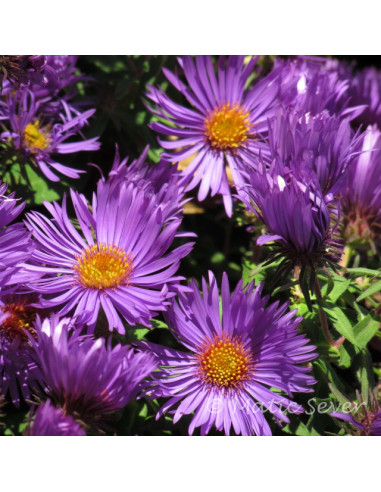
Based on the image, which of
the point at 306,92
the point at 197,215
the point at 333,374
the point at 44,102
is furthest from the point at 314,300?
the point at 44,102

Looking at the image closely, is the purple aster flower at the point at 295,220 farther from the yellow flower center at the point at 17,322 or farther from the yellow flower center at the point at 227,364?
→ the yellow flower center at the point at 17,322

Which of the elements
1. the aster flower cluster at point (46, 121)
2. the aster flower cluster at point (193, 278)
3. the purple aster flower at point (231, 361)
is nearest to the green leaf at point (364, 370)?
the aster flower cluster at point (193, 278)

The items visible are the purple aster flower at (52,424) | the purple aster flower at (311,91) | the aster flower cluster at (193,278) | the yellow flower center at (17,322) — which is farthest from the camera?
the purple aster flower at (311,91)

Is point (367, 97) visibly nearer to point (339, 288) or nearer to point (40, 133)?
point (339, 288)

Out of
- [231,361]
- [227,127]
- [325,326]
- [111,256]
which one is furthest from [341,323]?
[227,127]

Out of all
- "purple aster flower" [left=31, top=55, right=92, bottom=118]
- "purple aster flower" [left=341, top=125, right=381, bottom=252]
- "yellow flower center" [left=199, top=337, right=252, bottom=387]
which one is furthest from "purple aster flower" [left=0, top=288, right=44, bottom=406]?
"purple aster flower" [left=341, top=125, right=381, bottom=252]

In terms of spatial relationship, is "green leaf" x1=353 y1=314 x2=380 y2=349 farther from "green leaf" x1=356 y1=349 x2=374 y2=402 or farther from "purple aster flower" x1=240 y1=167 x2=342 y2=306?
"purple aster flower" x1=240 y1=167 x2=342 y2=306

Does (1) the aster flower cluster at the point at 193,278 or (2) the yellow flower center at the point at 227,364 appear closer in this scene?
(1) the aster flower cluster at the point at 193,278
